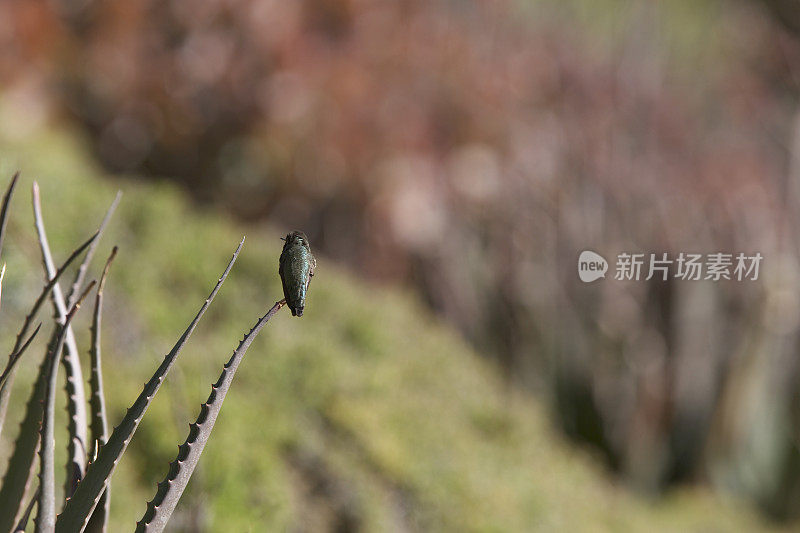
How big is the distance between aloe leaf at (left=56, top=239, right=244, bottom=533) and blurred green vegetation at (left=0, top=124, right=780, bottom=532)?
70cm

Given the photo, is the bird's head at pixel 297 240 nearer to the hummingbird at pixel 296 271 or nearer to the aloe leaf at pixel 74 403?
the hummingbird at pixel 296 271

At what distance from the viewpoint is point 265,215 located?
18.6ft

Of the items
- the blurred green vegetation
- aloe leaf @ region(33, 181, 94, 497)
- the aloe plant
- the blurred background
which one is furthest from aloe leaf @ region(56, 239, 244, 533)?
the blurred background

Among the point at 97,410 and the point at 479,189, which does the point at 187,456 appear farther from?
the point at 479,189

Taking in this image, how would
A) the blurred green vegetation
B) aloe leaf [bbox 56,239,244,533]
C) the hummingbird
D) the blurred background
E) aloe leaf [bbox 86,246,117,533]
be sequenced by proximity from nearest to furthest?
the hummingbird < aloe leaf [bbox 56,239,244,533] < aloe leaf [bbox 86,246,117,533] < the blurred green vegetation < the blurred background

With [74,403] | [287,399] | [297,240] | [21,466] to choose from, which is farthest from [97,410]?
[287,399]

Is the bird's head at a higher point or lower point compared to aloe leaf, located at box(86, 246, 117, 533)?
higher

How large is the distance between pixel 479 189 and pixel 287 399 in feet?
11.5

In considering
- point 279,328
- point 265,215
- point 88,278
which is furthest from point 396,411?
point 265,215

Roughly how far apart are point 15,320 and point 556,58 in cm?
584

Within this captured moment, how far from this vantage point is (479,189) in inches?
246

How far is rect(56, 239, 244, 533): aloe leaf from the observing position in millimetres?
1040

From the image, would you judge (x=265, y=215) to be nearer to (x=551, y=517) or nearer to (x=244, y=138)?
(x=244, y=138)

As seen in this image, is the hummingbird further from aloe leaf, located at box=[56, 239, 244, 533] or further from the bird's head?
aloe leaf, located at box=[56, 239, 244, 533]
